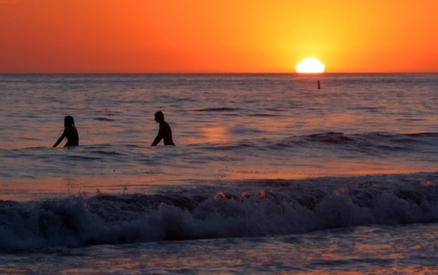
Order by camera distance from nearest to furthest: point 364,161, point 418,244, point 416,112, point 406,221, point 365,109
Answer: point 418,244 < point 406,221 < point 364,161 < point 416,112 < point 365,109

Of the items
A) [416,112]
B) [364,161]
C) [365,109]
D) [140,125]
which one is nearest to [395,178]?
[364,161]

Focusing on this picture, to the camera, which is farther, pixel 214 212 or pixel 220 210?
pixel 220 210

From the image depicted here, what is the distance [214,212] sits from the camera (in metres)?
13.0

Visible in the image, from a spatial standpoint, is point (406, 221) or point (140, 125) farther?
point (140, 125)

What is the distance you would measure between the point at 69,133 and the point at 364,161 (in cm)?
771

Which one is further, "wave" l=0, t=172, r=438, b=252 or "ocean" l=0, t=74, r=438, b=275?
"wave" l=0, t=172, r=438, b=252

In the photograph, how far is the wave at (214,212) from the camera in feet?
38.5

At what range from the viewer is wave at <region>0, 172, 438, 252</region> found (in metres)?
11.7

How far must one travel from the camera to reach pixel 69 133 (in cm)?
2166

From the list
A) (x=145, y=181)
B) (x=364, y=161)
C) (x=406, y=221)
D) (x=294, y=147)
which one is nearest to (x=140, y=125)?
(x=294, y=147)

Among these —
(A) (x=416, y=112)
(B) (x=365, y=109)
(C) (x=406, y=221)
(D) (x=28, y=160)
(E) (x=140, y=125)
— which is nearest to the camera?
(C) (x=406, y=221)

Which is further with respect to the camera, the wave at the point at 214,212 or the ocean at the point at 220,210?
the wave at the point at 214,212

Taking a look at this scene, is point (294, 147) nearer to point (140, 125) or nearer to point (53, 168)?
point (53, 168)

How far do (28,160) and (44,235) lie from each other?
324 inches
